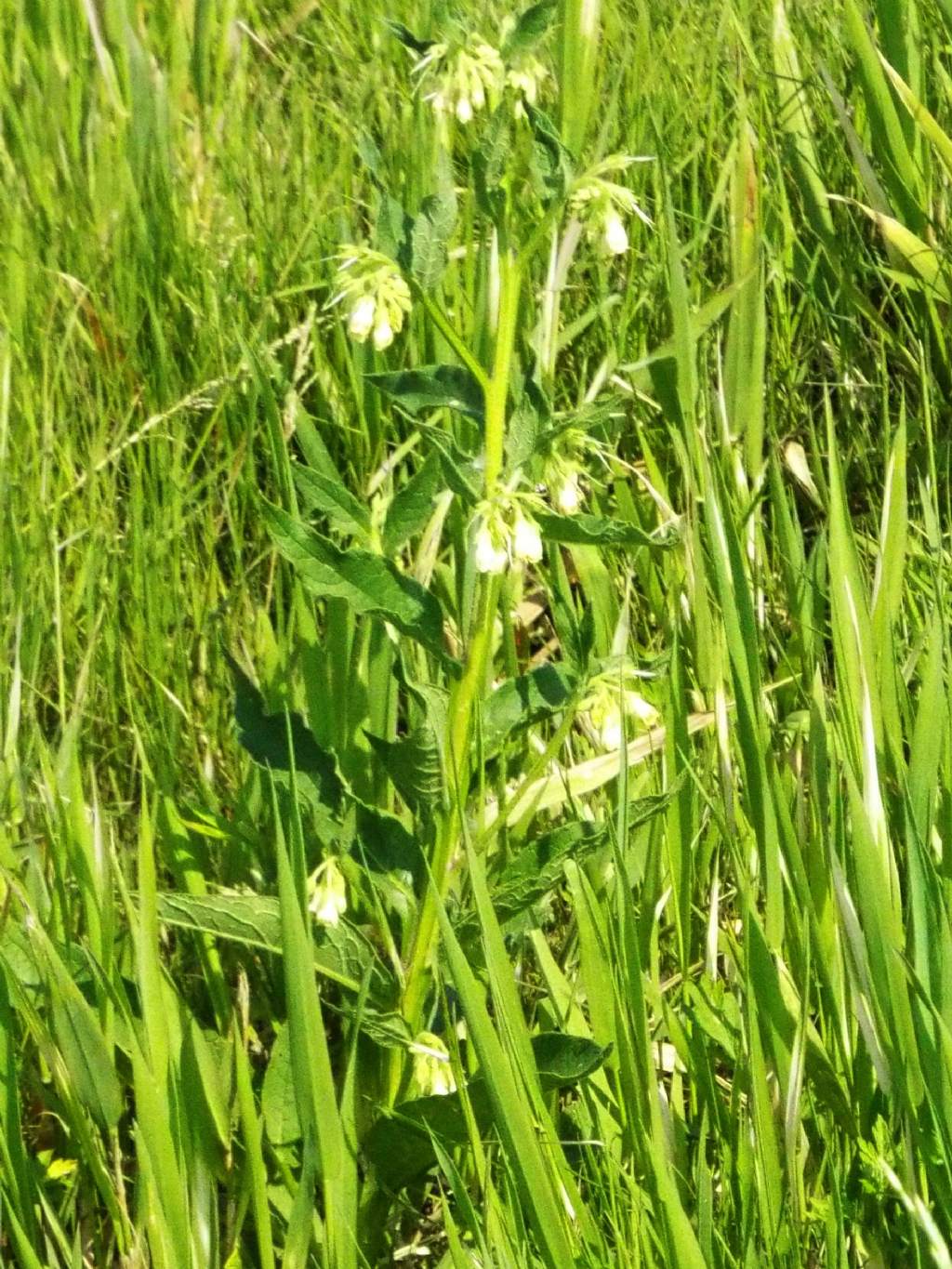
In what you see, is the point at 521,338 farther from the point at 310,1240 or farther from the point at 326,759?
the point at 310,1240

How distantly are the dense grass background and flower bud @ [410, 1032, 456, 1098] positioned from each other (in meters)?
0.06

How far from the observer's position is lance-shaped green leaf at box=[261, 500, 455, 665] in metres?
1.25

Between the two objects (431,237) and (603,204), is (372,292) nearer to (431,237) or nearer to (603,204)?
(431,237)

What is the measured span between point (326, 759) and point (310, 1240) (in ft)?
1.29

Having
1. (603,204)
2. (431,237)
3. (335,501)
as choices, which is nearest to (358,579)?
(335,501)

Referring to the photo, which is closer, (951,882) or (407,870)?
(951,882)

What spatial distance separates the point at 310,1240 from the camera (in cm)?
120

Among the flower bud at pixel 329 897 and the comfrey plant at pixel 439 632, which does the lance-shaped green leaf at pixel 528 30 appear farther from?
the flower bud at pixel 329 897

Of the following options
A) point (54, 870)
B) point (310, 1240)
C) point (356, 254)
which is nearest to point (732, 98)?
point (356, 254)

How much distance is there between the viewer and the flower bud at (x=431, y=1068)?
4.19ft

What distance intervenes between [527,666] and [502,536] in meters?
0.77

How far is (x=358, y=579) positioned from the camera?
1.27 m

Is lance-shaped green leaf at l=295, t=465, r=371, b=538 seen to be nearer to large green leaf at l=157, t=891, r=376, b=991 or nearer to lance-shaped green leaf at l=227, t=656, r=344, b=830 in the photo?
lance-shaped green leaf at l=227, t=656, r=344, b=830

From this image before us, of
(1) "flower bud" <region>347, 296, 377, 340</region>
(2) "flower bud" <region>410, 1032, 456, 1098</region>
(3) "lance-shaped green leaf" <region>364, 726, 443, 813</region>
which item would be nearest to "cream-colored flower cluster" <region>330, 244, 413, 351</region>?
(1) "flower bud" <region>347, 296, 377, 340</region>
